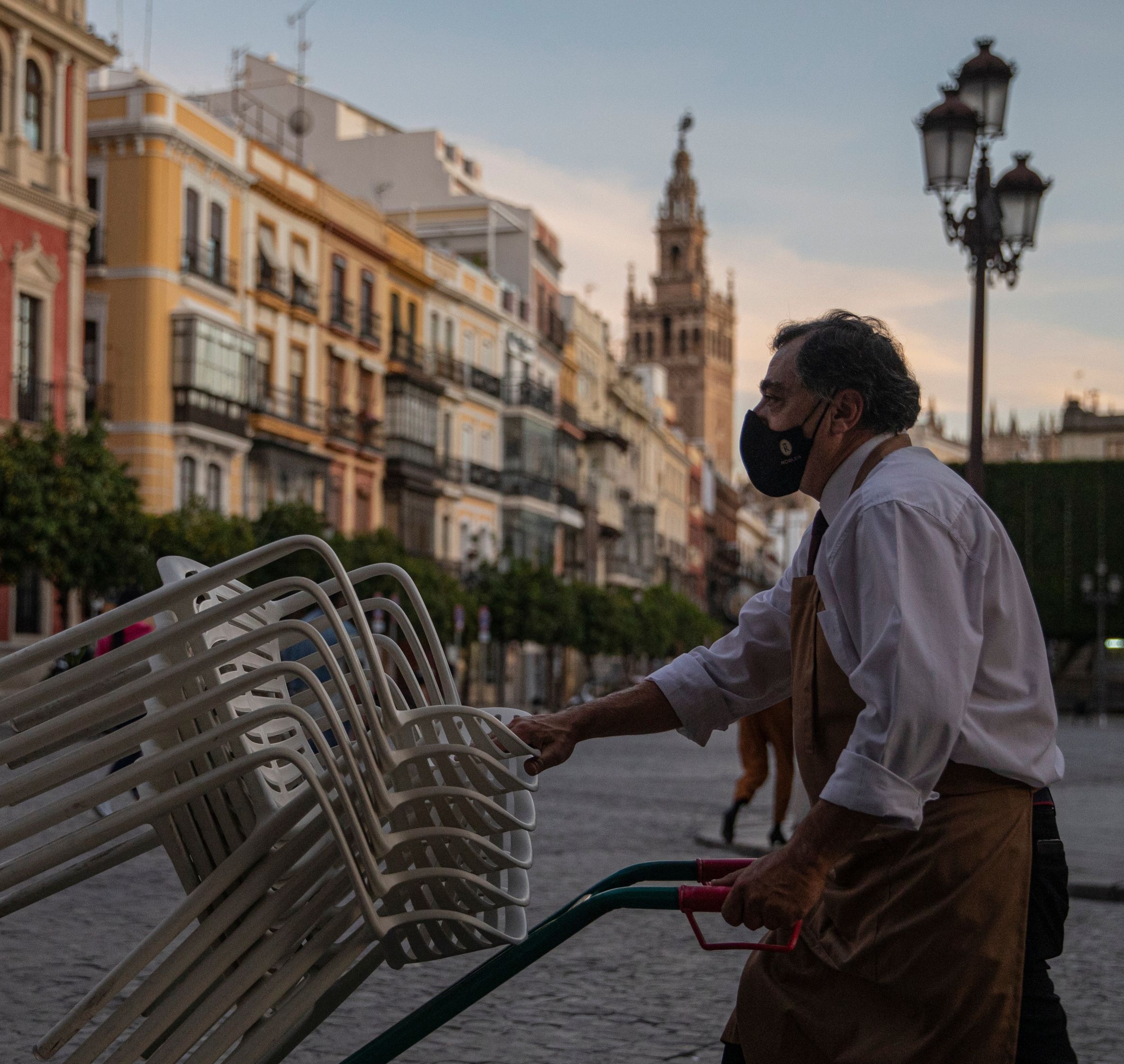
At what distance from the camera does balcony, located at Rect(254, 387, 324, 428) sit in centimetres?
4556

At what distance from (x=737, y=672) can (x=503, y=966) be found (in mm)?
870

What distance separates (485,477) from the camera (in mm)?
63031

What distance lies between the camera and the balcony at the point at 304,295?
156 feet

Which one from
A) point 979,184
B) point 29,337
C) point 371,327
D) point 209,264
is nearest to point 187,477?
point 209,264

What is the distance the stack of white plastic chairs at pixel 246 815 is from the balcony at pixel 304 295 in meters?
44.9

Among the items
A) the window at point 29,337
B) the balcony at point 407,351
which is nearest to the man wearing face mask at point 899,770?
the window at point 29,337

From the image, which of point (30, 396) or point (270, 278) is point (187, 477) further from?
point (270, 278)

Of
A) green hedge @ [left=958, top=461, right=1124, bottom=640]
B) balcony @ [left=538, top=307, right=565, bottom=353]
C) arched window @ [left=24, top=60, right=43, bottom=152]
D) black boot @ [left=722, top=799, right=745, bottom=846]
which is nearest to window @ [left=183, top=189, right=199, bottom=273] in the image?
arched window @ [left=24, top=60, right=43, bottom=152]

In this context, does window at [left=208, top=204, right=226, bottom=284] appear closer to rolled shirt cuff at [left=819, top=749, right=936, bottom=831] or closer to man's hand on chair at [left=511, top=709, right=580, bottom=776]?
man's hand on chair at [left=511, top=709, right=580, bottom=776]

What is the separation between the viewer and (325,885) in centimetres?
295

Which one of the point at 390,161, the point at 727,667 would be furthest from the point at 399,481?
the point at 727,667

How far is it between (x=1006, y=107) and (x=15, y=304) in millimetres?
25536

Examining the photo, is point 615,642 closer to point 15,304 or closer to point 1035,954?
point 15,304

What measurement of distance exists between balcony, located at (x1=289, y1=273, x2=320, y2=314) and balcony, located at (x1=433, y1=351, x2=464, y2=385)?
9.64 m
